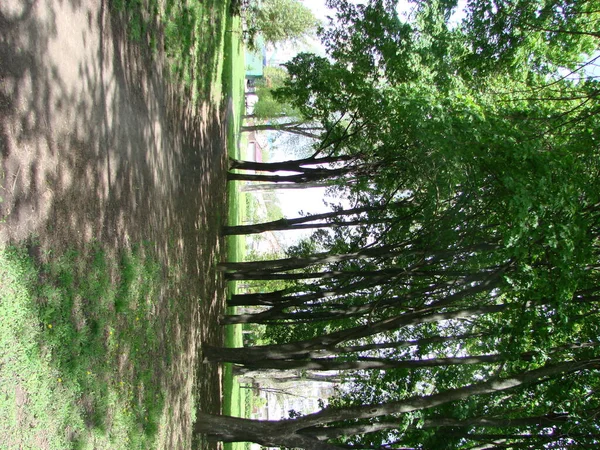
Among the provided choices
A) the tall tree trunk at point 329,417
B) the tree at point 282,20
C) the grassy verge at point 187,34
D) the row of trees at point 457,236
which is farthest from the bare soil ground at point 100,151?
the tree at point 282,20

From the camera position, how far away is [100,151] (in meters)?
7.11

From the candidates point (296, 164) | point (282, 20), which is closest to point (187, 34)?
point (296, 164)

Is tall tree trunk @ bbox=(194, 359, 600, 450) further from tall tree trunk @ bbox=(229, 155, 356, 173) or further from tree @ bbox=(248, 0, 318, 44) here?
tree @ bbox=(248, 0, 318, 44)

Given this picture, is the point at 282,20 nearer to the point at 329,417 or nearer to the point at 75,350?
the point at 329,417

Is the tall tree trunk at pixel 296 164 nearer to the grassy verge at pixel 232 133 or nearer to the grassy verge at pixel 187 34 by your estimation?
the grassy verge at pixel 187 34

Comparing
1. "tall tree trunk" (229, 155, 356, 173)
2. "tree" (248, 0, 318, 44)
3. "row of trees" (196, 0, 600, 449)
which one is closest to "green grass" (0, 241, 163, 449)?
"row of trees" (196, 0, 600, 449)

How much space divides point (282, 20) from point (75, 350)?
75.1 feet

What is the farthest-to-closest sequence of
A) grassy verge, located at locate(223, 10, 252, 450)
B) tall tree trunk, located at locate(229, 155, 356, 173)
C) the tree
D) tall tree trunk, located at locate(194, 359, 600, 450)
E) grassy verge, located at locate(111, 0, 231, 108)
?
the tree
grassy verge, located at locate(223, 10, 252, 450)
tall tree trunk, located at locate(229, 155, 356, 173)
tall tree trunk, located at locate(194, 359, 600, 450)
grassy verge, located at locate(111, 0, 231, 108)

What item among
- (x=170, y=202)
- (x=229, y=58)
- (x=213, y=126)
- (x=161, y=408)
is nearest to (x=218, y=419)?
(x=161, y=408)

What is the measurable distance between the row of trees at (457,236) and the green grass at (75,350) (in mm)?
3700

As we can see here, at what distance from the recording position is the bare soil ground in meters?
5.41

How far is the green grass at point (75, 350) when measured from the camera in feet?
16.8

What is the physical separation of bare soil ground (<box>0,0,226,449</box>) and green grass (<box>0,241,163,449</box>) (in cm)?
37

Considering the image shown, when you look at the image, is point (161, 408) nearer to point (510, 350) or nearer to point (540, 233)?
point (510, 350)
